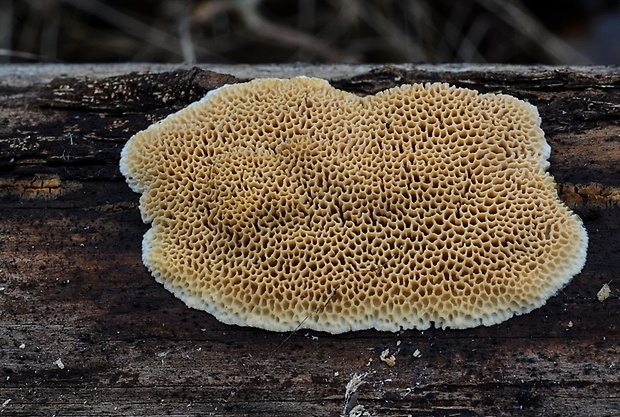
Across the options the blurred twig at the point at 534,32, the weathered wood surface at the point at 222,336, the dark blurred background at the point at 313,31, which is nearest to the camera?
the weathered wood surface at the point at 222,336

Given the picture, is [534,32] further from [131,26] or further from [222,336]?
[222,336]

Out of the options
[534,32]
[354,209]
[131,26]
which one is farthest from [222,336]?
[534,32]

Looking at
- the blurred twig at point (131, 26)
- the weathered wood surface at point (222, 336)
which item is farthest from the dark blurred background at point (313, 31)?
the weathered wood surface at point (222, 336)

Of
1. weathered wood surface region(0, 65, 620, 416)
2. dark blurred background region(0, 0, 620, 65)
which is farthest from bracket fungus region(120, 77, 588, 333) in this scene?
dark blurred background region(0, 0, 620, 65)

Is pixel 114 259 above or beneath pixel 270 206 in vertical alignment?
beneath

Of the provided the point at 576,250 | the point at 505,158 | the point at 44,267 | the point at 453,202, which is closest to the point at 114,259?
the point at 44,267

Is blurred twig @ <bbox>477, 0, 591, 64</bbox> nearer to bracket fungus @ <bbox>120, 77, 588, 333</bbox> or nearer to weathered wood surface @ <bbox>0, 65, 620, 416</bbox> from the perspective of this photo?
weathered wood surface @ <bbox>0, 65, 620, 416</bbox>

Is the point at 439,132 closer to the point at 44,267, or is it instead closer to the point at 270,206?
the point at 270,206

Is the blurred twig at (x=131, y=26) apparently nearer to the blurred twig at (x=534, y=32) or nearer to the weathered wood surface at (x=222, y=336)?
the weathered wood surface at (x=222, y=336)
